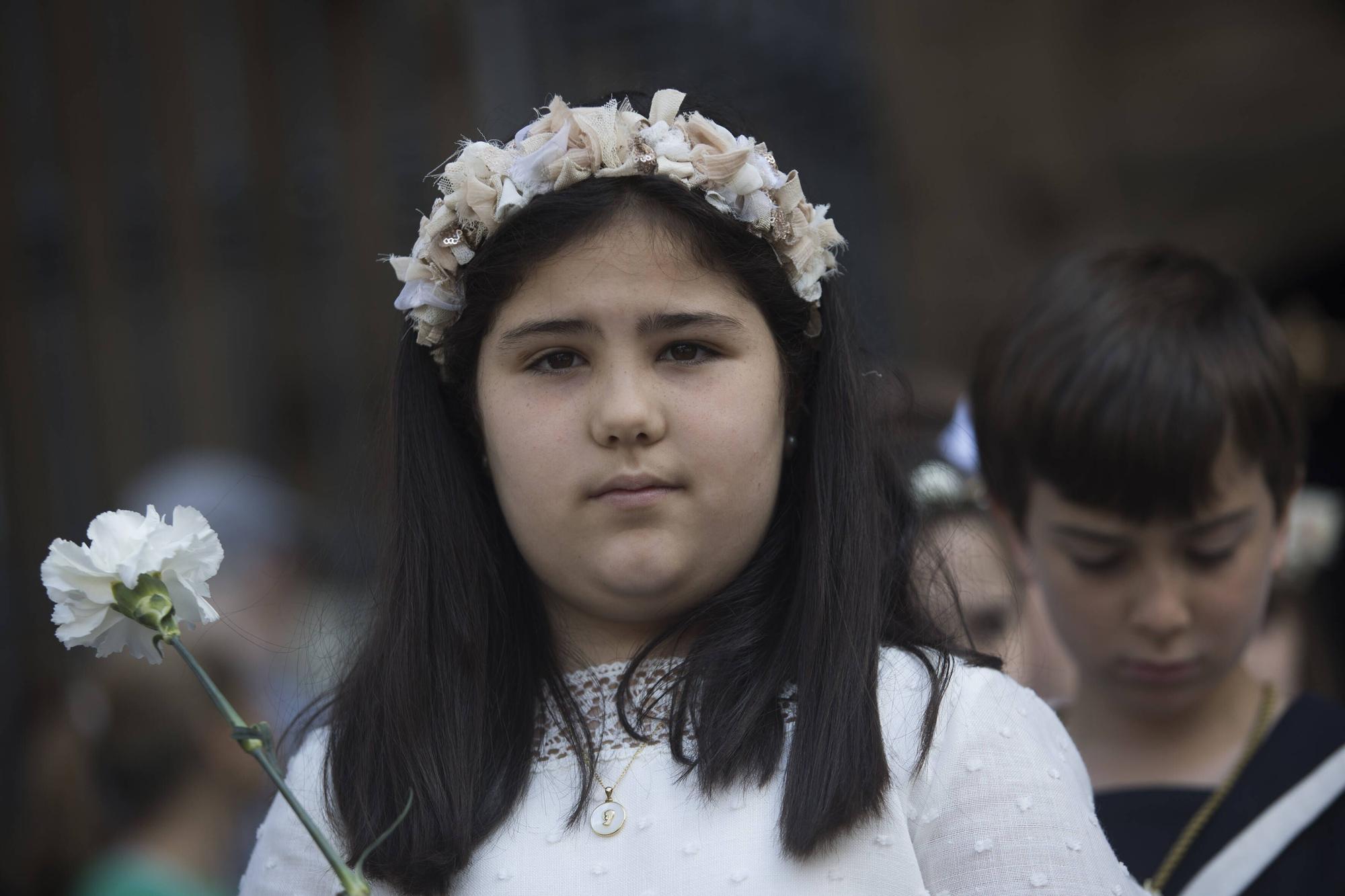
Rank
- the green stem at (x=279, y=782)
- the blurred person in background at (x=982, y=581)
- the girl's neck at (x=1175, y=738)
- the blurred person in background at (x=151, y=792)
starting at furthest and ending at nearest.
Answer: the blurred person in background at (x=151, y=792) → the girl's neck at (x=1175, y=738) → the blurred person in background at (x=982, y=581) → the green stem at (x=279, y=782)

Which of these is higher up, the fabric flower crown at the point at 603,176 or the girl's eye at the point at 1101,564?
the fabric flower crown at the point at 603,176

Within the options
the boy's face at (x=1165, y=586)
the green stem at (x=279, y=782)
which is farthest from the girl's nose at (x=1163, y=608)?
the green stem at (x=279, y=782)

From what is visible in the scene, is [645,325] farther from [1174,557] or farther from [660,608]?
[1174,557]

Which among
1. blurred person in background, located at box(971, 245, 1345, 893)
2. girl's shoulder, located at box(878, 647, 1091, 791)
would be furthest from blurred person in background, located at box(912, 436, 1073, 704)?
girl's shoulder, located at box(878, 647, 1091, 791)

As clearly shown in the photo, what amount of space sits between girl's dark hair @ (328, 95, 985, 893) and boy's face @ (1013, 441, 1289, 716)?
1.59 ft

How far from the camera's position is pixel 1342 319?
6203 mm

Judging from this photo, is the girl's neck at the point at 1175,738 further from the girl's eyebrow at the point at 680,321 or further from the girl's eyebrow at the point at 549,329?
the girl's eyebrow at the point at 549,329

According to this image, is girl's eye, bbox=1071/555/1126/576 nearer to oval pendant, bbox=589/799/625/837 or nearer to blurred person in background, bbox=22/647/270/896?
oval pendant, bbox=589/799/625/837

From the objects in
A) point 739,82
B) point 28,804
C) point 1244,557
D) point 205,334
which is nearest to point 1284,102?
point 739,82

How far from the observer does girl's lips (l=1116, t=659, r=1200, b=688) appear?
233cm

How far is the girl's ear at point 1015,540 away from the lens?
2539mm

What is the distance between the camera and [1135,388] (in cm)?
237

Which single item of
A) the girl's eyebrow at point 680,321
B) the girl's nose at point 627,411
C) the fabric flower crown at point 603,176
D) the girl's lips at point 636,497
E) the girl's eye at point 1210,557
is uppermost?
the fabric flower crown at point 603,176

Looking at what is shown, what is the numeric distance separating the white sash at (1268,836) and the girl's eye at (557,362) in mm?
1245
